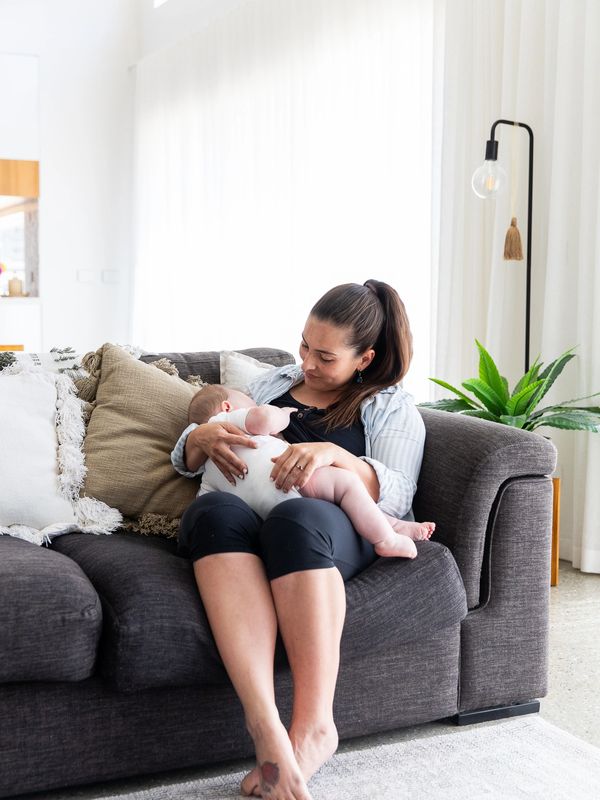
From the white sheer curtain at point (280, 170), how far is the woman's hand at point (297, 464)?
7.79ft

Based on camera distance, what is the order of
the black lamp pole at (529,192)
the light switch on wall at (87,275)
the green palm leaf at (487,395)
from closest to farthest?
the green palm leaf at (487,395) < the black lamp pole at (529,192) < the light switch on wall at (87,275)

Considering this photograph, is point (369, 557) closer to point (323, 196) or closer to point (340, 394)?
point (340, 394)

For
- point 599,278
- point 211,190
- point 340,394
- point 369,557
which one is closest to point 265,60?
A: point 211,190

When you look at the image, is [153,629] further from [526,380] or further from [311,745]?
[526,380]

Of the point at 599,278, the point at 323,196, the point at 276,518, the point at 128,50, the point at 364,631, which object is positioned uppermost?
the point at 128,50

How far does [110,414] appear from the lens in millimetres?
2287

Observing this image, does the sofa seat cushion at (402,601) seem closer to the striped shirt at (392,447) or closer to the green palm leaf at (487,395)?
the striped shirt at (392,447)

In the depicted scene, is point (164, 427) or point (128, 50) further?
point (128, 50)

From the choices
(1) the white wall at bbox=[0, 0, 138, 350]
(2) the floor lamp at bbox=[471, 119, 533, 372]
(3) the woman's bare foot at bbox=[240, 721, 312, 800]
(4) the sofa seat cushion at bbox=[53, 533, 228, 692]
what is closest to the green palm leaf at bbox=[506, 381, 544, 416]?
(2) the floor lamp at bbox=[471, 119, 533, 372]

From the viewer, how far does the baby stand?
74.3 inches

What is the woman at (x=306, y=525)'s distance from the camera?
164 centimetres

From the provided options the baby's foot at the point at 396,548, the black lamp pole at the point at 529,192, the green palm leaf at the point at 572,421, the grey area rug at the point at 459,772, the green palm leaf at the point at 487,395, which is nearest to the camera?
the grey area rug at the point at 459,772

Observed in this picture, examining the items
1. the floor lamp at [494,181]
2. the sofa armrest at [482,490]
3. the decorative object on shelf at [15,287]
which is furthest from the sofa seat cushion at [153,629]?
the decorative object on shelf at [15,287]

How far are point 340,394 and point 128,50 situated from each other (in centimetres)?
582
